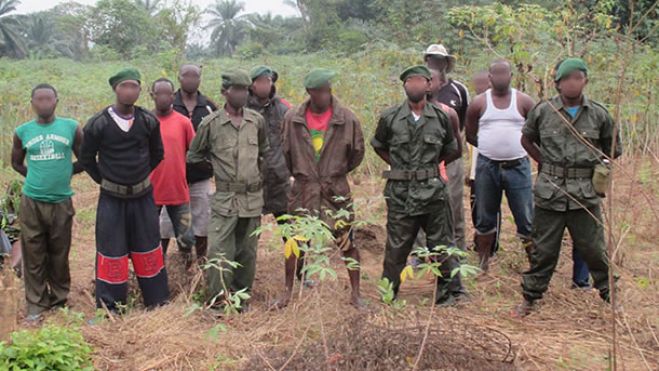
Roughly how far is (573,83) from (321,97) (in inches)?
64.9

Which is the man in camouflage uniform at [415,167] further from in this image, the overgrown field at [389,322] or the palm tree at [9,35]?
the palm tree at [9,35]

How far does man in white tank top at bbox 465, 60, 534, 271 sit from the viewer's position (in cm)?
534

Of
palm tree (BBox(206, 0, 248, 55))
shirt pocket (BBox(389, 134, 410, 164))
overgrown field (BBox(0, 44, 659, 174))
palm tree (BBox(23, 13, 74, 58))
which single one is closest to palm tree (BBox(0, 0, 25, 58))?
palm tree (BBox(23, 13, 74, 58))

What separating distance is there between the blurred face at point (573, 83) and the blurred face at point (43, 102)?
338 centimetres

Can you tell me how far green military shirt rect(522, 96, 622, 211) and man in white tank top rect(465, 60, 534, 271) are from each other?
30.4 inches

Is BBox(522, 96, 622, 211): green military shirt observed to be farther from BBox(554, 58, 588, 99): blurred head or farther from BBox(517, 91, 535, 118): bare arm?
BBox(517, 91, 535, 118): bare arm

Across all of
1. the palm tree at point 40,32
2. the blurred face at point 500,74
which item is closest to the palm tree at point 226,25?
the palm tree at point 40,32

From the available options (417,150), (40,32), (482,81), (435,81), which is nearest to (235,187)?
(417,150)

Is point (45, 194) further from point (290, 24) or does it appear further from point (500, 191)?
point (290, 24)

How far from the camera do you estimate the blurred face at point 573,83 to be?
4.37 m

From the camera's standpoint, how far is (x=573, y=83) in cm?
438

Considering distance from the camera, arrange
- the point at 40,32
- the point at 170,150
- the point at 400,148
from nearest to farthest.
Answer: the point at 400,148 → the point at 170,150 → the point at 40,32

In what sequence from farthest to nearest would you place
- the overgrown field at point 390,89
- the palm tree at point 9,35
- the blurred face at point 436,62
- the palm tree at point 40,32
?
1. the palm tree at point 40,32
2. the palm tree at point 9,35
3. the overgrown field at point 390,89
4. the blurred face at point 436,62

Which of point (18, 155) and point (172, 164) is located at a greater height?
point (18, 155)
